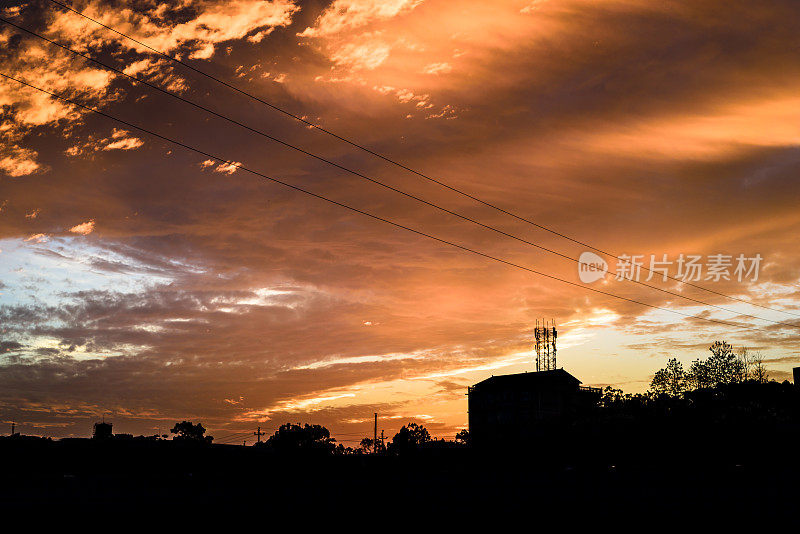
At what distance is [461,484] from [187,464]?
70.4ft

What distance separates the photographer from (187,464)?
4725 centimetres

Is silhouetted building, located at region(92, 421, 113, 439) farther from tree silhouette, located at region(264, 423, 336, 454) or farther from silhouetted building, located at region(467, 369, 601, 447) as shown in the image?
tree silhouette, located at region(264, 423, 336, 454)

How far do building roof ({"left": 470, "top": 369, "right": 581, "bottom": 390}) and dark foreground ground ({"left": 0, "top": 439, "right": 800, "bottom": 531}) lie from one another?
1923 inches

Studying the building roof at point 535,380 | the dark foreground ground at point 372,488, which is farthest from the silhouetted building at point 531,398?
the dark foreground ground at point 372,488

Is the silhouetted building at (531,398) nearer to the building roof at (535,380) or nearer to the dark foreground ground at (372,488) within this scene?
the building roof at (535,380)

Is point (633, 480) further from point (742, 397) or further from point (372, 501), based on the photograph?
point (742, 397)

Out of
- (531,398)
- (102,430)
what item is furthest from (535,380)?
(102,430)

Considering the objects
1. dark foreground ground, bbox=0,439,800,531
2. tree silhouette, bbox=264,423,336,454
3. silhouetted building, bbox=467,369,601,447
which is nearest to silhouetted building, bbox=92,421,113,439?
dark foreground ground, bbox=0,439,800,531

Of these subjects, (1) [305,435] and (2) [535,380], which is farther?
(1) [305,435]

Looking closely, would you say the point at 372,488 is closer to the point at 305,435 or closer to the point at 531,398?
the point at 531,398

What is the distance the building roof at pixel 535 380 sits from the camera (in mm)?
102875

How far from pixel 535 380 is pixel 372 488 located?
238 ft

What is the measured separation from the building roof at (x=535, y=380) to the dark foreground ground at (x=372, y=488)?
48839 millimetres

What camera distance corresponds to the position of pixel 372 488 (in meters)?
34.2
